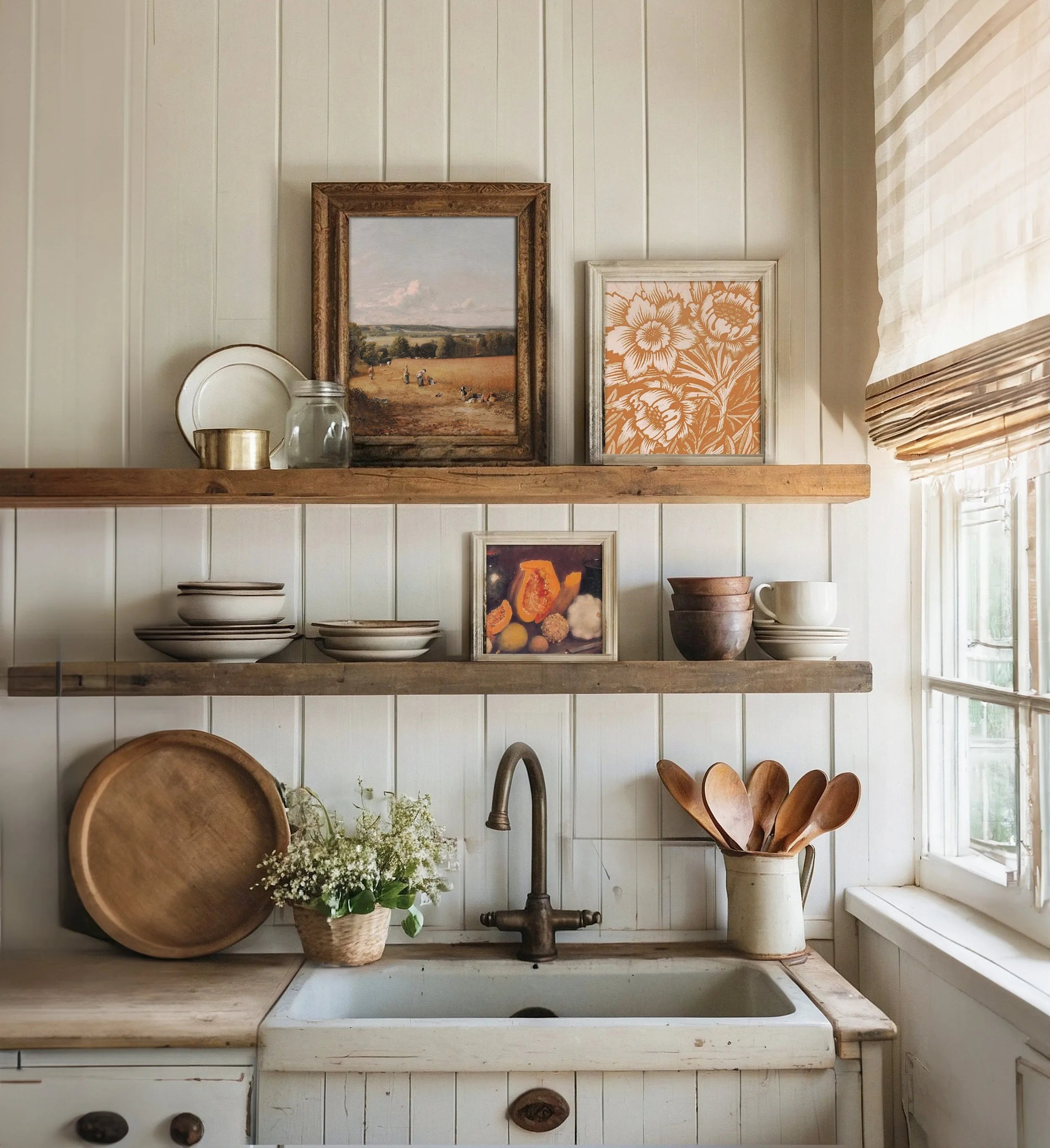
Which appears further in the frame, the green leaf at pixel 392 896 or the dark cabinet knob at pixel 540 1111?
the green leaf at pixel 392 896

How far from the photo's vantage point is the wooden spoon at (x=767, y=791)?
5.69 ft

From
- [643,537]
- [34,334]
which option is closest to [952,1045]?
[643,537]

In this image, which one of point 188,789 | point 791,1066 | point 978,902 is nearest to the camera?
point 791,1066

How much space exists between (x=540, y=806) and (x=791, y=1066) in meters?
0.55

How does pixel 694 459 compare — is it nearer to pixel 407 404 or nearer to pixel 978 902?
pixel 407 404

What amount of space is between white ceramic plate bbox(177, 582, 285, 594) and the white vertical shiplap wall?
128 millimetres

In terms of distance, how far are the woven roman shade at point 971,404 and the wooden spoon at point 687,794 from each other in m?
0.67

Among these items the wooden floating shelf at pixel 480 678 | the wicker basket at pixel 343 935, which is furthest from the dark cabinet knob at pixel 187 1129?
the wooden floating shelf at pixel 480 678

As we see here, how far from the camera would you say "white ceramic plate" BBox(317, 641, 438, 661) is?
1608 mm

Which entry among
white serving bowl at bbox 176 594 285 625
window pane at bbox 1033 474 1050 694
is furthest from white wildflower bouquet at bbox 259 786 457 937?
window pane at bbox 1033 474 1050 694

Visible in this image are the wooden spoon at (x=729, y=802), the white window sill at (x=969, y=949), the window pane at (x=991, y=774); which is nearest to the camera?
the white window sill at (x=969, y=949)

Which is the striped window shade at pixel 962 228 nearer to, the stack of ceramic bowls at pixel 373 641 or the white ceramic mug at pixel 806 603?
the white ceramic mug at pixel 806 603

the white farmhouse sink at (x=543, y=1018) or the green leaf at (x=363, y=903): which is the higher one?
the green leaf at (x=363, y=903)

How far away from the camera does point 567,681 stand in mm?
1579
